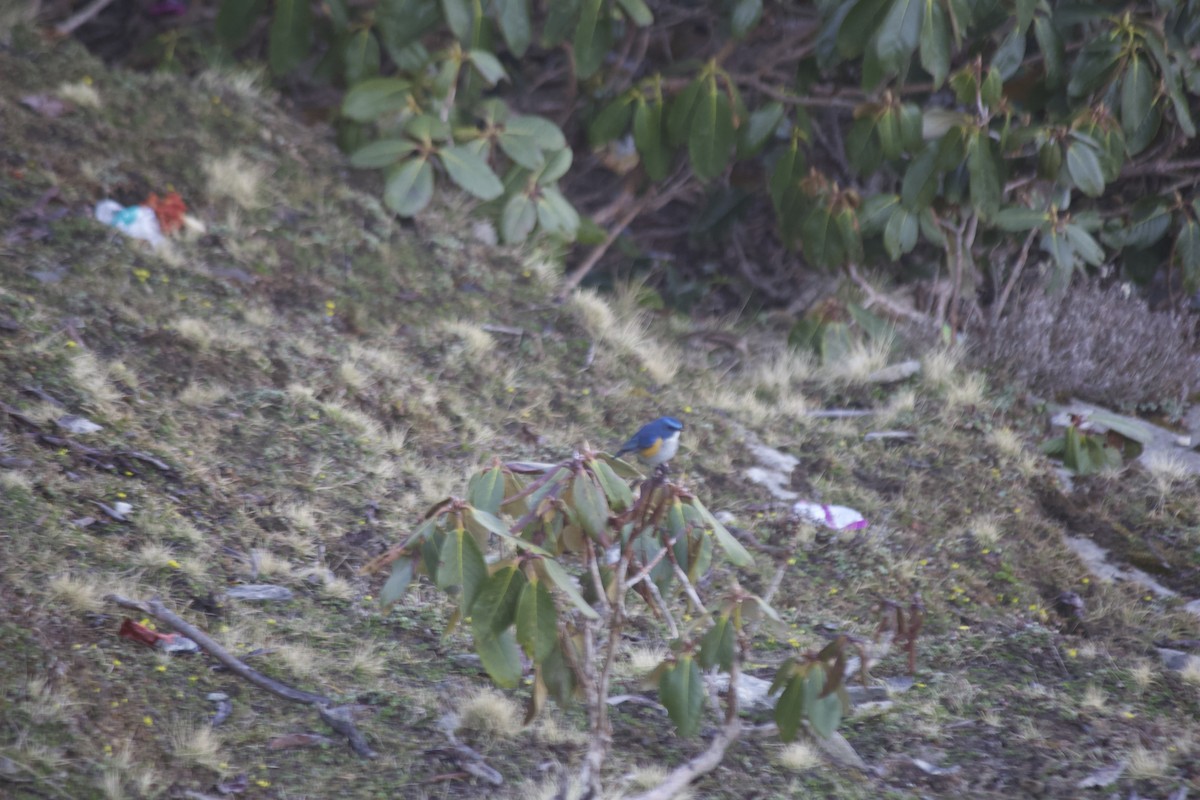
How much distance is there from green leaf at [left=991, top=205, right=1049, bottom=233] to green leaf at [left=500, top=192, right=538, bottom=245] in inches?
88.1

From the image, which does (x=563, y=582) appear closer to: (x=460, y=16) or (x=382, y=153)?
(x=382, y=153)

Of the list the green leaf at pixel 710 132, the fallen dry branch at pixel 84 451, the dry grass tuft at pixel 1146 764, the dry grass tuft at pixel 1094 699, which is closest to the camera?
the dry grass tuft at pixel 1146 764

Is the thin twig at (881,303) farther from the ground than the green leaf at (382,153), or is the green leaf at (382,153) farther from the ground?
the green leaf at (382,153)

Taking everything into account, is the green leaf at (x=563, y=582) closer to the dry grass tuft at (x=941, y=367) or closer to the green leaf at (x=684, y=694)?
the green leaf at (x=684, y=694)

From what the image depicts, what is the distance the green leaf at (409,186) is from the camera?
4883mm

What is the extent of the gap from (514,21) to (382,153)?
33.7 inches

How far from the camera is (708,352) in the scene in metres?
5.86

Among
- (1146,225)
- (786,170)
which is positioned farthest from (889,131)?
(1146,225)

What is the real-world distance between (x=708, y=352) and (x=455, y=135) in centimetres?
172

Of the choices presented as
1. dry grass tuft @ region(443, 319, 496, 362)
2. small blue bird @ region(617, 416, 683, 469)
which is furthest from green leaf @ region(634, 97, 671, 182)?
small blue bird @ region(617, 416, 683, 469)

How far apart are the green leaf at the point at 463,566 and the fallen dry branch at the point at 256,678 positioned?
61 centimetres

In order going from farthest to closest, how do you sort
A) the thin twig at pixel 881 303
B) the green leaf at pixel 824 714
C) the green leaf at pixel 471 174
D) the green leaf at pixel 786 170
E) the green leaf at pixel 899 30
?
the thin twig at pixel 881 303
the green leaf at pixel 786 170
the green leaf at pixel 471 174
the green leaf at pixel 899 30
the green leaf at pixel 824 714

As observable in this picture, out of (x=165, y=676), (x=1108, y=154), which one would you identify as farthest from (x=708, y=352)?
(x=165, y=676)

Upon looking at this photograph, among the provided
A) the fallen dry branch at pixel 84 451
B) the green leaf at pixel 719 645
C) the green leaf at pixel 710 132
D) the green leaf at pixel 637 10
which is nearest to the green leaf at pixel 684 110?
the green leaf at pixel 710 132
